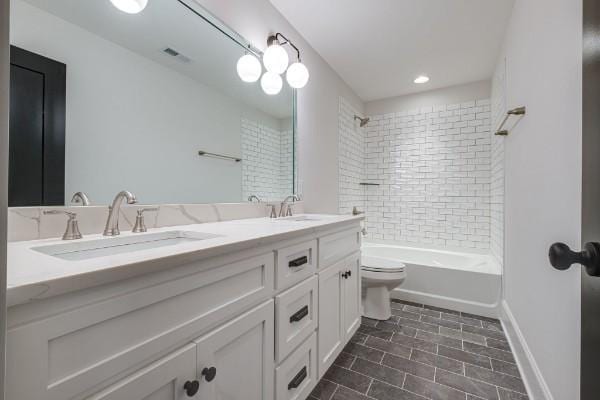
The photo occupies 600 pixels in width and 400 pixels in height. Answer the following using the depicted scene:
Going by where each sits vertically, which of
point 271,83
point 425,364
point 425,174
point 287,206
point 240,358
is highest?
point 271,83

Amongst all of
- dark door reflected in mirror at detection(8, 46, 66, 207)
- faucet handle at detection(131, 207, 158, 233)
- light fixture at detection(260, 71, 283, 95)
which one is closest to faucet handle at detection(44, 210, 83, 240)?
dark door reflected in mirror at detection(8, 46, 66, 207)

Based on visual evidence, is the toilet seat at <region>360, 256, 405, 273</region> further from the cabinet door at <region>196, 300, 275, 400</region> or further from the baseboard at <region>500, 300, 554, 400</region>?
the cabinet door at <region>196, 300, 275, 400</region>

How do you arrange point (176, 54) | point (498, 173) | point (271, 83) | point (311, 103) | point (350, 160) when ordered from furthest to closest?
point (350, 160) < point (498, 173) < point (311, 103) < point (271, 83) < point (176, 54)

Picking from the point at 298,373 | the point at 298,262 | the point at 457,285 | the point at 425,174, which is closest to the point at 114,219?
the point at 298,262

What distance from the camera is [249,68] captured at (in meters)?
1.77

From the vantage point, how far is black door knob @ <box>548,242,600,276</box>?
491mm

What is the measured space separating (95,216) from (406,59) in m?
2.84

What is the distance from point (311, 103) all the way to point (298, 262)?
5.69 ft

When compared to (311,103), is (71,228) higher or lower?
lower

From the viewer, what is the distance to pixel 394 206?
365 centimetres

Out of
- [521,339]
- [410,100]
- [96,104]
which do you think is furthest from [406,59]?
[96,104]

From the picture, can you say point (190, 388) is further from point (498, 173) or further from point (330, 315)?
point (498, 173)

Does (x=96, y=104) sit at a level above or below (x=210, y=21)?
below

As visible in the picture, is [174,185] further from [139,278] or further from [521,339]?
[521,339]
